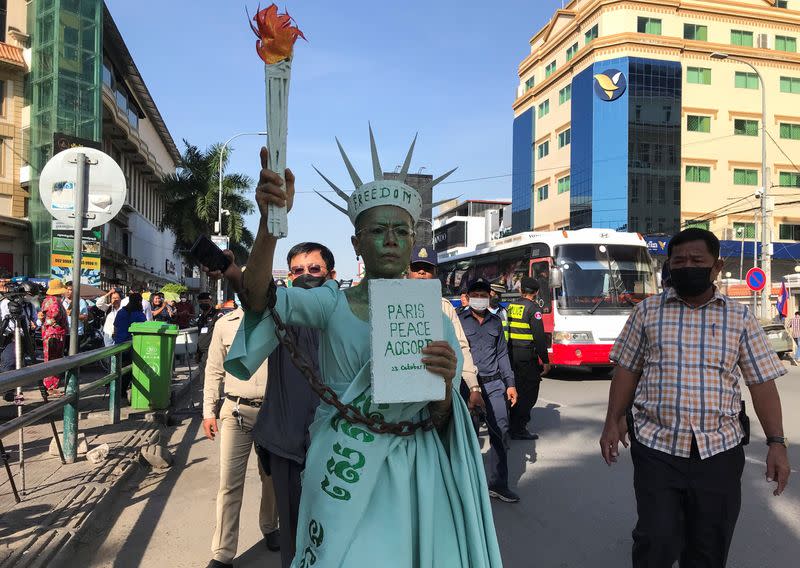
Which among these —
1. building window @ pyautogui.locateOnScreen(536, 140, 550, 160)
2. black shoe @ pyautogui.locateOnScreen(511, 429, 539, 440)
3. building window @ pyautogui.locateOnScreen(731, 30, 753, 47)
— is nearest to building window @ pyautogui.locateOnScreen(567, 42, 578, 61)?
building window @ pyautogui.locateOnScreen(536, 140, 550, 160)

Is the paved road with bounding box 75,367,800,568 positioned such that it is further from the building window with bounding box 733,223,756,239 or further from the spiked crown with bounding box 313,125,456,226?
the building window with bounding box 733,223,756,239

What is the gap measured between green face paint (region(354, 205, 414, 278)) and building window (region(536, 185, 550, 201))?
44748 millimetres

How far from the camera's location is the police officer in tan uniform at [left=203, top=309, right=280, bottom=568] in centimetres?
388

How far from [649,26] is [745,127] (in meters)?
9.08

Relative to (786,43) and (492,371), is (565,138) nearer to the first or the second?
(786,43)

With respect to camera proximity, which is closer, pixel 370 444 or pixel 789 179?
pixel 370 444

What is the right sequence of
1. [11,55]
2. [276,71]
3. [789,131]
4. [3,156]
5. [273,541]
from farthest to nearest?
1. [789,131]
2. [3,156]
3. [11,55]
4. [273,541]
5. [276,71]

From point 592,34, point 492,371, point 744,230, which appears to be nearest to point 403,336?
point 492,371

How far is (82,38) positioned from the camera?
27984mm

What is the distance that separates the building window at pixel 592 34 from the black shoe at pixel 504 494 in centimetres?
4005

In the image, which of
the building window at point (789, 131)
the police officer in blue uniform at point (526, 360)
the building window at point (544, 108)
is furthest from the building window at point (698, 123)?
the police officer in blue uniform at point (526, 360)

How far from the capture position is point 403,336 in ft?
6.19

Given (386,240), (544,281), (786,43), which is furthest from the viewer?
(786,43)

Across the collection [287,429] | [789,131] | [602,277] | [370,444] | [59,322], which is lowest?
[287,429]
